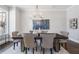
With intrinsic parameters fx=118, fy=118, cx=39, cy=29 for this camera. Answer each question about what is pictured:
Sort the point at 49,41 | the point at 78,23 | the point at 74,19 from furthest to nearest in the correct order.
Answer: the point at 74,19, the point at 78,23, the point at 49,41

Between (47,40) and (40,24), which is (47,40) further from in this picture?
(40,24)

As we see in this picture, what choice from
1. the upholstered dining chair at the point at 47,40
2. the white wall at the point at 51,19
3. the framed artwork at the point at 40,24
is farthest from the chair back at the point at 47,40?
the white wall at the point at 51,19

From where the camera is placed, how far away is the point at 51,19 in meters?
11.0

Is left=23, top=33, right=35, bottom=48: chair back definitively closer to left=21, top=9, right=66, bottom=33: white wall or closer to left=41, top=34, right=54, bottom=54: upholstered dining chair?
left=41, top=34, right=54, bottom=54: upholstered dining chair

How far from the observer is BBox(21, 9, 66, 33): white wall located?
10.9 m

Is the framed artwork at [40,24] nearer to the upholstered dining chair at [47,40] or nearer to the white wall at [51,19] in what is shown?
the white wall at [51,19]

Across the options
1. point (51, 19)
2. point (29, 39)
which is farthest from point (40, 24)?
point (29, 39)

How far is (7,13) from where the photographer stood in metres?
9.23

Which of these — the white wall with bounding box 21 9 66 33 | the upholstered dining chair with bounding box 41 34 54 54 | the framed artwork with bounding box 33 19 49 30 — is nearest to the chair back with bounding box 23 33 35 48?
the upholstered dining chair with bounding box 41 34 54 54
